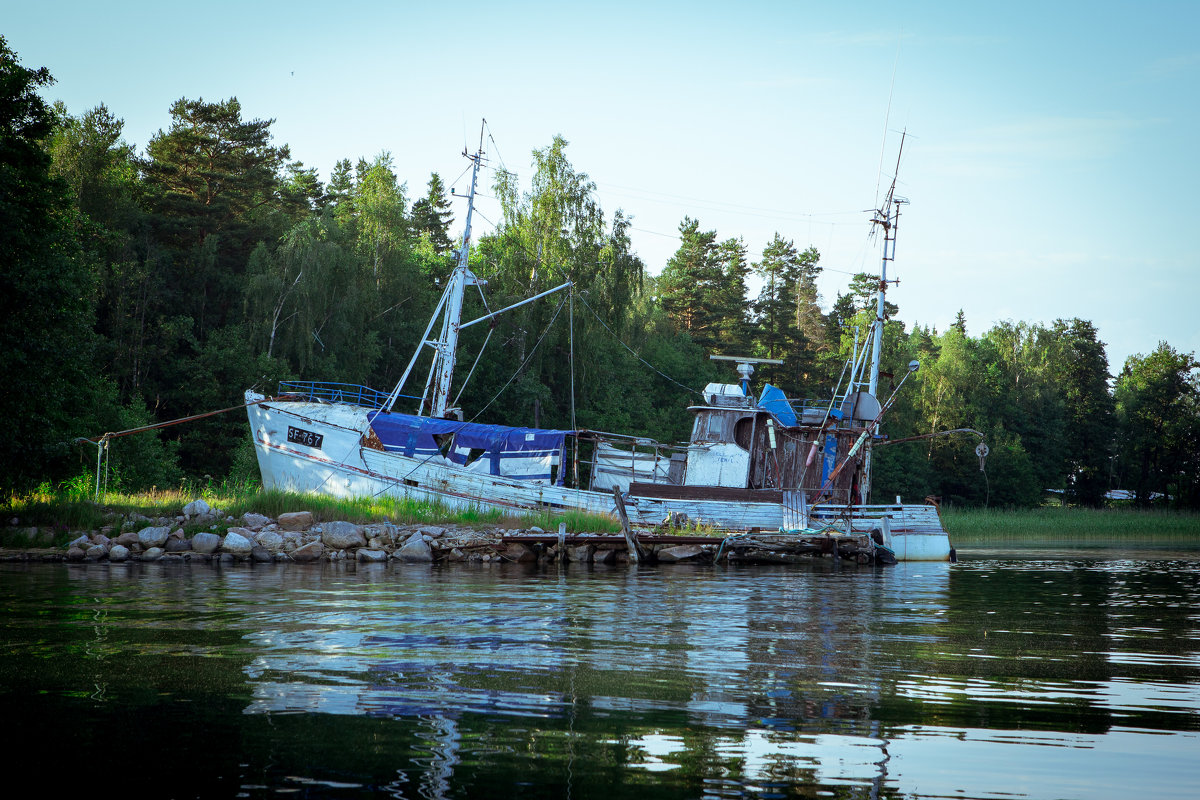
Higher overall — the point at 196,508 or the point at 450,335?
the point at 450,335

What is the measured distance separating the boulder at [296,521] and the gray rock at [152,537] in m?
2.88

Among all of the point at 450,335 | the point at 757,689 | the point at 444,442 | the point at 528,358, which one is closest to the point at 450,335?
the point at 450,335

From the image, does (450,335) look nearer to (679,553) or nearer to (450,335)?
(450,335)

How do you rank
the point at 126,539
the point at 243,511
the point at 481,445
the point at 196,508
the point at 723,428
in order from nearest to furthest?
the point at 126,539
the point at 196,508
the point at 243,511
the point at 481,445
the point at 723,428

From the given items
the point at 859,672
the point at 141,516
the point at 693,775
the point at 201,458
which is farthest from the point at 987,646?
the point at 201,458

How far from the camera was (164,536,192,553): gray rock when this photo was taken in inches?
917

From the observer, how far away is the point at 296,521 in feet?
83.8

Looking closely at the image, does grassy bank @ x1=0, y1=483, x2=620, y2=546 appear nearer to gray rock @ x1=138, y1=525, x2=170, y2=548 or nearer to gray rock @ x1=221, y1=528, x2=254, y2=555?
gray rock @ x1=221, y1=528, x2=254, y2=555

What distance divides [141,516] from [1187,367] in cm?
8357

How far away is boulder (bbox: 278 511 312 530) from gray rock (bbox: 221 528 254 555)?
5.64ft

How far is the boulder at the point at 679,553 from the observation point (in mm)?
25484

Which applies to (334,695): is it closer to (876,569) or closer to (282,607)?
(282,607)

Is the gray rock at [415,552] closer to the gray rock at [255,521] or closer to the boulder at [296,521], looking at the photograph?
the boulder at [296,521]

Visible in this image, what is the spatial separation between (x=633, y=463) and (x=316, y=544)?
12.6 m
